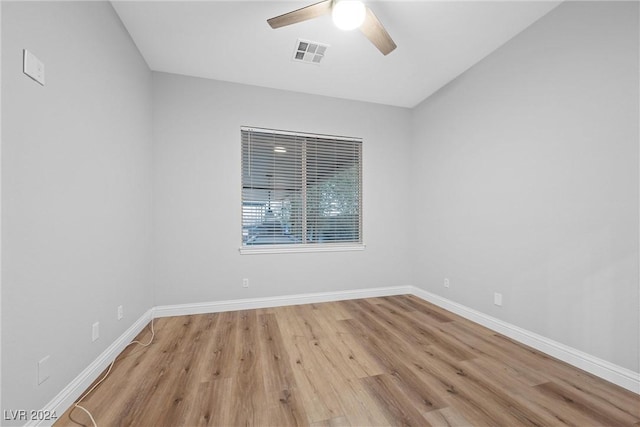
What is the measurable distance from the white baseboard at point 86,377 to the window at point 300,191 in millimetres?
1400

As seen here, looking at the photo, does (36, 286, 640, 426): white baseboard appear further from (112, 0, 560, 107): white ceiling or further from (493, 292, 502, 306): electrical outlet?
(112, 0, 560, 107): white ceiling

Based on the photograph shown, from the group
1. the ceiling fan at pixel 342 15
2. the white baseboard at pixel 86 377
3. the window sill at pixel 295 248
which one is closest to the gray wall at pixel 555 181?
the window sill at pixel 295 248

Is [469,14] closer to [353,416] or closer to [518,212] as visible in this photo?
[518,212]

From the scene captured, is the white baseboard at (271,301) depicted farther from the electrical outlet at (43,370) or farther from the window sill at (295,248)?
the electrical outlet at (43,370)

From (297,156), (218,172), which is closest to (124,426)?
(218,172)

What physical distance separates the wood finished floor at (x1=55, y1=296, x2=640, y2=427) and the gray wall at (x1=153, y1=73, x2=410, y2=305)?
0.62 metres

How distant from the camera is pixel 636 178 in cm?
162

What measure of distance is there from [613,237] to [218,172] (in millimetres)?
3601

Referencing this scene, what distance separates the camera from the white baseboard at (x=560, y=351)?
5.40 ft

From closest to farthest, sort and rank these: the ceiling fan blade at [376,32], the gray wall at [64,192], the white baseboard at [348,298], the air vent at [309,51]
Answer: the gray wall at [64,192] → the white baseboard at [348,298] → the ceiling fan blade at [376,32] → the air vent at [309,51]

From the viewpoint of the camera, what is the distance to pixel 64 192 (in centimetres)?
145

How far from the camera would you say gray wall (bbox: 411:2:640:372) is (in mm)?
1685

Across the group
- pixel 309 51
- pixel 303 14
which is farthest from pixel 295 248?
pixel 303 14

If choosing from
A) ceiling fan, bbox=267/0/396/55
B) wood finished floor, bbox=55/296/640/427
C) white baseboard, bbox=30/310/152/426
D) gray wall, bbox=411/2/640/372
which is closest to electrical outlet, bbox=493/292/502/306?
gray wall, bbox=411/2/640/372
